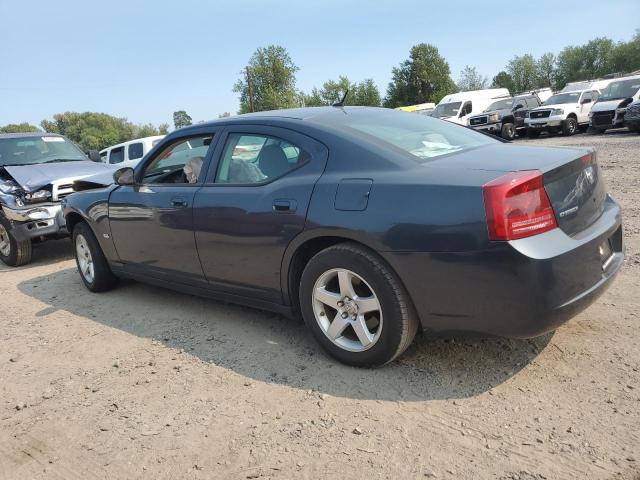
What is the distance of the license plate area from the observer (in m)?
2.90

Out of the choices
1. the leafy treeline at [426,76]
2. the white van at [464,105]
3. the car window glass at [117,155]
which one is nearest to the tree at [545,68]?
the leafy treeline at [426,76]

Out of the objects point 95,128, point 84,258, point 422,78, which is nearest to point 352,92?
point 422,78

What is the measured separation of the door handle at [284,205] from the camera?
3.28 m

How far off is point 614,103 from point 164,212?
64.0 ft

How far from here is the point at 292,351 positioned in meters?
3.60

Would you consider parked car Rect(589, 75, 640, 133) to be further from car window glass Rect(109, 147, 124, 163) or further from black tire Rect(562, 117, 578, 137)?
car window glass Rect(109, 147, 124, 163)

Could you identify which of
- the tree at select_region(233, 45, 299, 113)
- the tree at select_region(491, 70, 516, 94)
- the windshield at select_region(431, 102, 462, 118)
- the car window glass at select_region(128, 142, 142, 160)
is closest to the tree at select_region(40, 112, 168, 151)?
the tree at select_region(233, 45, 299, 113)

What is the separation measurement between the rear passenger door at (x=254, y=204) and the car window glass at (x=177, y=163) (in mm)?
340

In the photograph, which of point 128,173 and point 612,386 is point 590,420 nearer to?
point 612,386

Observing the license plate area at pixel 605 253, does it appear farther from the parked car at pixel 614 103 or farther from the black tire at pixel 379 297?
the parked car at pixel 614 103

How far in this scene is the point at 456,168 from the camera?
9.45 feet

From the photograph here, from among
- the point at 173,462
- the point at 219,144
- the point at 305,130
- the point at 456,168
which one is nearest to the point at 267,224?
the point at 305,130

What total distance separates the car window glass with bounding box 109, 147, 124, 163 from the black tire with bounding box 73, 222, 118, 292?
8.21 metres

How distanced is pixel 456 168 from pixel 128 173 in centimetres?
294
